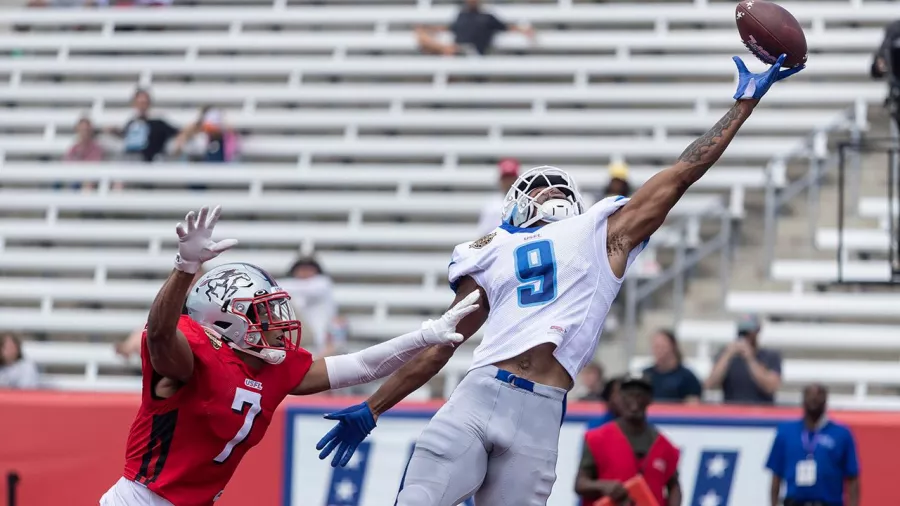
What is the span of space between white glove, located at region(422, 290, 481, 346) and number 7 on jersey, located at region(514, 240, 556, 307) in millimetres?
171

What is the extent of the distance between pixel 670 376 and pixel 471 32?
5.61 metres

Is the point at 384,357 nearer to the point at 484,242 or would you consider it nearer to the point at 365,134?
the point at 484,242

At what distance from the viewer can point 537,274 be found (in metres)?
5.11

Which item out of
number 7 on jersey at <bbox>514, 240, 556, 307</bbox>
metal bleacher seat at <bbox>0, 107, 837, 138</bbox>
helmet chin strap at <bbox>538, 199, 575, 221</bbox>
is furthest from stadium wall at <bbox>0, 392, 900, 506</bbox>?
metal bleacher seat at <bbox>0, 107, 837, 138</bbox>

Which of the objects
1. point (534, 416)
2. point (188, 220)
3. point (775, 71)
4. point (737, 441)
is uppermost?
point (775, 71)

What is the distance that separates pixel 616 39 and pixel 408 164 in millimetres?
2329

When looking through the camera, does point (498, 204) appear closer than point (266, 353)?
No

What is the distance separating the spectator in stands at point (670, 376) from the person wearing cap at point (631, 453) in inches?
52.5

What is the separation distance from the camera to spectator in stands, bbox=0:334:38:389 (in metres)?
10.7

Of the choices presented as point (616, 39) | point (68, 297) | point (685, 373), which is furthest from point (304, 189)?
point (685, 373)

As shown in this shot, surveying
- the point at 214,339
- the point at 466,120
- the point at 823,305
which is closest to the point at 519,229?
the point at 214,339

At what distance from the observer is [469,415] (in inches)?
196

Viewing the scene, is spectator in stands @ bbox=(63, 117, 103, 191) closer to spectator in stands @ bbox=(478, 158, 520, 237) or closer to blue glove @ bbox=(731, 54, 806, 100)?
spectator in stands @ bbox=(478, 158, 520, 237)

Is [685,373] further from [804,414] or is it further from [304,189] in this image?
[304,189]
